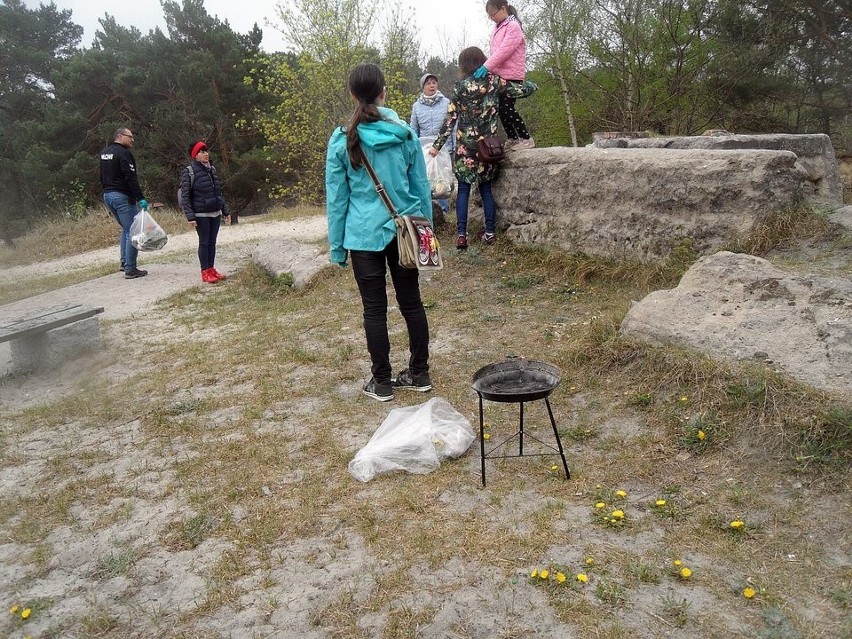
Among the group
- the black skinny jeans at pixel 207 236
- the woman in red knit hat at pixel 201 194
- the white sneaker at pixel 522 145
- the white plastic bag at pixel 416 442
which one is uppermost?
the white sneaker at pixel 522 145

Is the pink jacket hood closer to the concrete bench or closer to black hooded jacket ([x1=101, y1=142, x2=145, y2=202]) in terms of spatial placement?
the concrete bench

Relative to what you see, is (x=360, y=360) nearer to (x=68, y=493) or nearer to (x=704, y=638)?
(x=68, y=493)

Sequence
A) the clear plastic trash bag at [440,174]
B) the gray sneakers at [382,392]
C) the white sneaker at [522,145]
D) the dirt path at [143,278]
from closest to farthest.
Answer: the gray sneakers at [382,392] < the white sneaker at [522,145] < the dirt path at [143,278] < the clear plastic trash bag at [440,174]

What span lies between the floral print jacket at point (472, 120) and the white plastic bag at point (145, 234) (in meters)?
3.42

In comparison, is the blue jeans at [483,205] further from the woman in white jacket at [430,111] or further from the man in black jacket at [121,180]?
the man in black jacket at [121,180]

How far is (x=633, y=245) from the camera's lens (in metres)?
5.52

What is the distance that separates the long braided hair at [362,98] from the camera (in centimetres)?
358

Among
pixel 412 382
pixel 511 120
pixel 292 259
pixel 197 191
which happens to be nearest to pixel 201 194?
pixel 197 191

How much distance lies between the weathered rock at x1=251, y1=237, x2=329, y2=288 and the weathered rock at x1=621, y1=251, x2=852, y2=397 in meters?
3.95

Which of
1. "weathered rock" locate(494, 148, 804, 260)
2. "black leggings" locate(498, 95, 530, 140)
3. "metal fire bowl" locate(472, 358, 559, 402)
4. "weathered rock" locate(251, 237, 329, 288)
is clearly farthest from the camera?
"weathered rock" locate(251, 237, 329, 288)

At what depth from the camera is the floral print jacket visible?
6.39 m

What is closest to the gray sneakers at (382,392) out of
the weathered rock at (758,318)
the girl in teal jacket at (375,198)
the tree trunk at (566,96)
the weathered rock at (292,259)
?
the girl in teal jacket at (375,198)

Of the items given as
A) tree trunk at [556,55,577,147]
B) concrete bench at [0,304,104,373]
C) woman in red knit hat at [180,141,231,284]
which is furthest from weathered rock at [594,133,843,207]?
tree trunk at [556,55,577,147]

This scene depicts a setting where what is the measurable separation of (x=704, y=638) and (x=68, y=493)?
2818 mm
